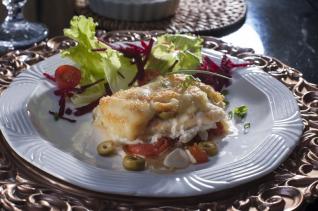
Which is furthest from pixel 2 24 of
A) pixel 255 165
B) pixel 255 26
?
pixel 255 165

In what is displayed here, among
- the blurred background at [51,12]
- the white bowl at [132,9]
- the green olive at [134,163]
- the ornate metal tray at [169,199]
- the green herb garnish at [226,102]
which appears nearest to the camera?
the ornate metal tray at [169,199]

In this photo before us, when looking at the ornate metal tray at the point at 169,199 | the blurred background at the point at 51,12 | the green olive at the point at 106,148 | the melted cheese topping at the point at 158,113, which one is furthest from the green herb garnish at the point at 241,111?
the blurred background at the point at 51,12

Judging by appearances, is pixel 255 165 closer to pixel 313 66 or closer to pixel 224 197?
pixel 224 197

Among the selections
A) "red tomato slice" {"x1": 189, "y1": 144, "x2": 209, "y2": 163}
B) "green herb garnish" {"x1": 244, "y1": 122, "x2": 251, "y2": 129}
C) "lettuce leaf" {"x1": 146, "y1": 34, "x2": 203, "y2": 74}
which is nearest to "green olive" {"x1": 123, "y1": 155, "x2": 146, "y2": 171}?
"red tomato slice" {"x1": 189, "y1": 144, "x2": 209, "y2": 163}

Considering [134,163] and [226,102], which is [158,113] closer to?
[134,163]

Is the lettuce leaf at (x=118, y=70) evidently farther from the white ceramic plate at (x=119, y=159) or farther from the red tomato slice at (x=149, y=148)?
the red tomato slice at (x=149, y=148)

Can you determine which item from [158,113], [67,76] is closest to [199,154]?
[158,113]
